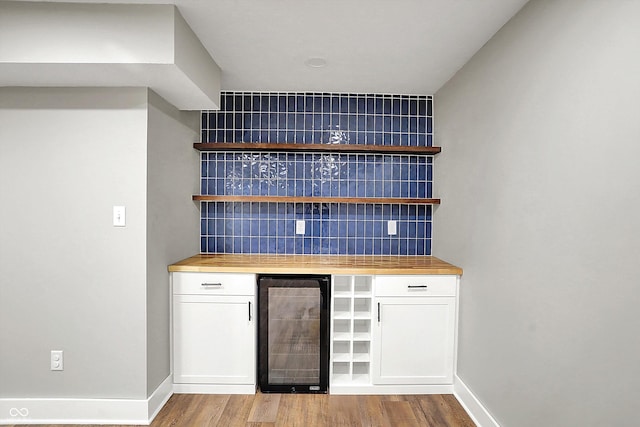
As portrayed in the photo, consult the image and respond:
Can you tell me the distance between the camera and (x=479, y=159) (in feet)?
7.46

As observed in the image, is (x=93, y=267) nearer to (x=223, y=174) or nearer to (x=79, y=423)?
(x=79, y=423)

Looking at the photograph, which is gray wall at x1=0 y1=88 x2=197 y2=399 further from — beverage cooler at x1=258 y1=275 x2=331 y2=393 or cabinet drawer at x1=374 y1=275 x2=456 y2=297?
cabinet drawer at x1=374 y1=275 x2=456 y2=297

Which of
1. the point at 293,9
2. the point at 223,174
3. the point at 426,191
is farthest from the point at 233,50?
the point at 426,191

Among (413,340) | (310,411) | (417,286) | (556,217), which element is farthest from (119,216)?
(556,217)

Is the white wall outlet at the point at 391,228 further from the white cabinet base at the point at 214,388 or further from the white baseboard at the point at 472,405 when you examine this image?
the white cabinet base at the point at 214,388

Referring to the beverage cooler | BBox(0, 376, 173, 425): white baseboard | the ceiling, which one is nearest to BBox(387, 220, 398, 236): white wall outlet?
the beverage cooler

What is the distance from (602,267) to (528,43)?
1144 mm

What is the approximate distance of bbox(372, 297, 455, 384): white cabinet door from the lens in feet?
8.47

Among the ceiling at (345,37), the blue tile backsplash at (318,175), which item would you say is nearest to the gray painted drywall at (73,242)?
the ceiling at (345,37)

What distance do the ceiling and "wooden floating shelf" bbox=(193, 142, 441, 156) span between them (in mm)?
522

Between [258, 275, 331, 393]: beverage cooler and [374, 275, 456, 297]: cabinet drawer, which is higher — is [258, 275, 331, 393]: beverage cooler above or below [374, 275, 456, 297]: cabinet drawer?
below

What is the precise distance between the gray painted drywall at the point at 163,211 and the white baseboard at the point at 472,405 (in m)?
2.10

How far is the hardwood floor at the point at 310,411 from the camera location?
87.9 inches

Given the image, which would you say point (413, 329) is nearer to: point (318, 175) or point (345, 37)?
point (318, 175)
